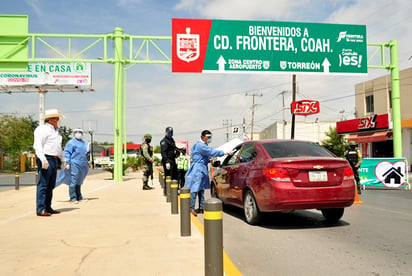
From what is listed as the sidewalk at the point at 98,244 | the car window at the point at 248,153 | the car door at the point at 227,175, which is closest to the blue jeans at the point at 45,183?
the sidewalk at the point at 98,244

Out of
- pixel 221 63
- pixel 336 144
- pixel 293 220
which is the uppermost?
pixel 221 63

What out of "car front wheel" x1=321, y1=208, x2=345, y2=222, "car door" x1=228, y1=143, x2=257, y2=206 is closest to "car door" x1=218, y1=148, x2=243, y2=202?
"car door" x1=228, y1=143, x2=257, y2=206

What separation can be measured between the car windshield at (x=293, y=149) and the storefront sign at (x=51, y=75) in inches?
780

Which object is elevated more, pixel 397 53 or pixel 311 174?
pixel 397 53

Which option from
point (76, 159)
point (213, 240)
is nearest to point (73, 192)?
point (76, 159)

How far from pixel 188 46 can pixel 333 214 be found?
11893mm

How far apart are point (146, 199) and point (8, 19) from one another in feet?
39.2

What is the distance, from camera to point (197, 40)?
16.9 metres

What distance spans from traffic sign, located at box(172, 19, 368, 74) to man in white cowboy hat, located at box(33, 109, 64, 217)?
10.0m

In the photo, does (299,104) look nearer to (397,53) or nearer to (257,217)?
(397,53)

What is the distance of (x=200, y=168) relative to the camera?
7266 mm

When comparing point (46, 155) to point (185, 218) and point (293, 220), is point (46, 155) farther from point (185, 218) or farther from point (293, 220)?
point (293, 220)

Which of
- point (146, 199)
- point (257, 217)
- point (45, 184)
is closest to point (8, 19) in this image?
point (146, 199)

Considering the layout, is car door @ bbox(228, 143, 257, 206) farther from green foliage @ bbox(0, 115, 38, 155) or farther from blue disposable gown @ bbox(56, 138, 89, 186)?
green foliage @ bbox(0, 115, 38, 155)
